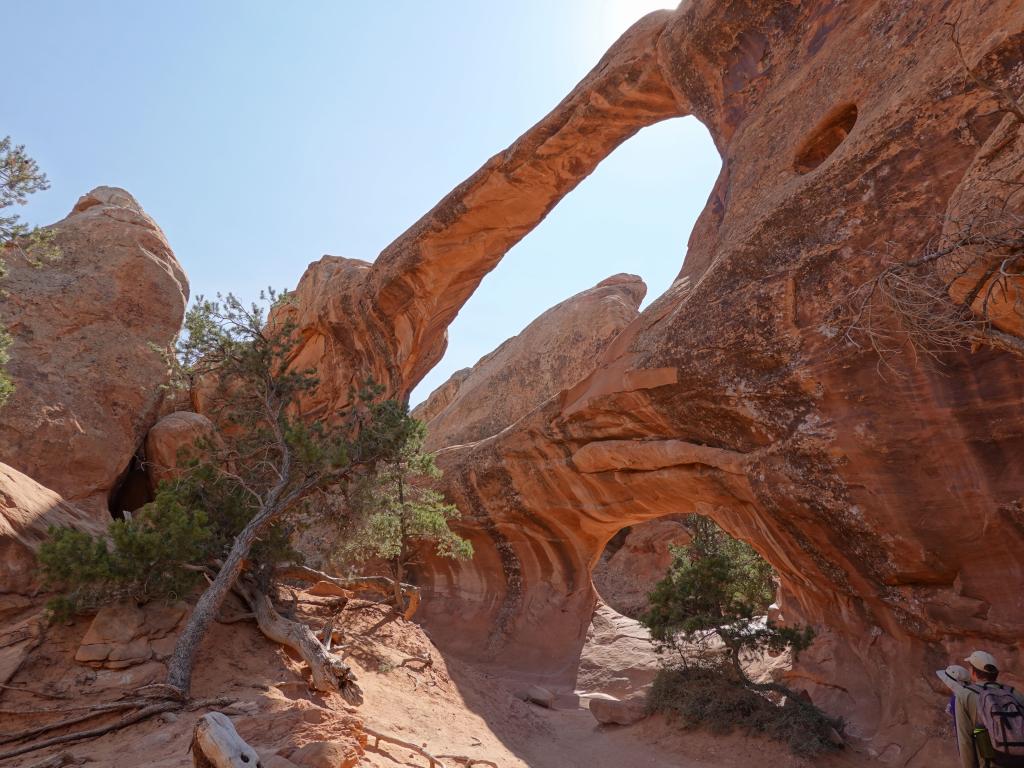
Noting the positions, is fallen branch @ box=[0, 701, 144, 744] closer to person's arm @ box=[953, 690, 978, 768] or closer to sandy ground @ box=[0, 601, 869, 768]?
sandy ground @ box=[0, 601, 869, 768]

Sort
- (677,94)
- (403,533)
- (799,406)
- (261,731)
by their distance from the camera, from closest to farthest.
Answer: (261,731) → (799,406) → (403,533) → (677,94)

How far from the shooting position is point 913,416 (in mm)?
8711

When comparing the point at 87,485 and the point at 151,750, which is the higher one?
the point at 87,485

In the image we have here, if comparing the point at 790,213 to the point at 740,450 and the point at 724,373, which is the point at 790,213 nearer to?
the point at 724,373

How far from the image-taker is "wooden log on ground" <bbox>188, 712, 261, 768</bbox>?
4.44 metres

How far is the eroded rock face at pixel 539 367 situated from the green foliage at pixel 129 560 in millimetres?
15184

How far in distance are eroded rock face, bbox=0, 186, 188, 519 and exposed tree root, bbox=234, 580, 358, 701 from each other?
1003 centimetres

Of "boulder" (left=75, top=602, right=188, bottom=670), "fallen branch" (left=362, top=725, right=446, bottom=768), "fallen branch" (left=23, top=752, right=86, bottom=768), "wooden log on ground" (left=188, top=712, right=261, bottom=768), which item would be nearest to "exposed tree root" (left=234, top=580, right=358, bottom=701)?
"boulder" (left=75, top=602, right=188, bottom=670)

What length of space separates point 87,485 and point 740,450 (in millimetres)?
17537

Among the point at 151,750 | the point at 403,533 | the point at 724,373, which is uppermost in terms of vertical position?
the point at 724,373

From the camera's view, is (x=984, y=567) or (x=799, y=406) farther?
(x=799, y=406)

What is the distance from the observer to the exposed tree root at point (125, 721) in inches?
272

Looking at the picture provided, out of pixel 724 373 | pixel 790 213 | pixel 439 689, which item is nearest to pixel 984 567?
pixel 724 373

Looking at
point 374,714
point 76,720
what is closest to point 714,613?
point 374,714
